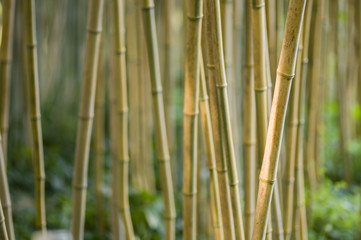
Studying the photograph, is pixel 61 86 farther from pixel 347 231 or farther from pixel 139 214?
pixel 347 231

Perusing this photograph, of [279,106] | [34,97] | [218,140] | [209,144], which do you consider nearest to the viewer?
[279,106]

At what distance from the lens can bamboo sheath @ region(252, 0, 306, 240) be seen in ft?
1.91

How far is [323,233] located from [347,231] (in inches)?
5.0

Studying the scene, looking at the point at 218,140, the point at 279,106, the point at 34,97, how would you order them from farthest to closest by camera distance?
the point at 34,97
the point at 218,140
the point at 279,106

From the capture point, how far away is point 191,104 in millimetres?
777

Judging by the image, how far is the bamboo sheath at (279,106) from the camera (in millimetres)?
582

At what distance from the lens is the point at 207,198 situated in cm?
153

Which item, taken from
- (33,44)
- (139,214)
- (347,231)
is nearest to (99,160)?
(139,214)

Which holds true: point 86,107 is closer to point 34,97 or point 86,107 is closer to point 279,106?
point 34,97

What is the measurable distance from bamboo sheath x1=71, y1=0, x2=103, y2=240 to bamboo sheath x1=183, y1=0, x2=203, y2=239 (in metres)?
0.22

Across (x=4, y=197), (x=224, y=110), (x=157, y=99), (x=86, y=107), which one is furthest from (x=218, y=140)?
(x=4, y=197)

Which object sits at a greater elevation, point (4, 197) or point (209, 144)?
point (209, 144)

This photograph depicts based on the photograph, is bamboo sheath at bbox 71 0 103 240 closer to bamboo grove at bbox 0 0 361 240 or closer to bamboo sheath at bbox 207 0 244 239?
bamboo grove at bbox 0 0 361 240

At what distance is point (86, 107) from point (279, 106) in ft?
1.54
